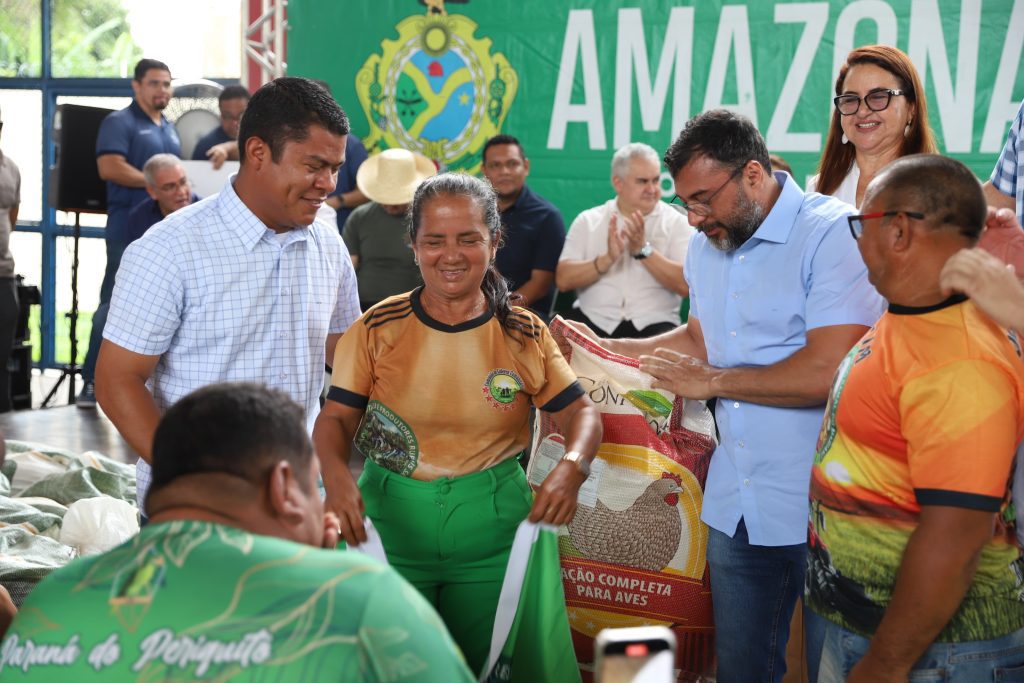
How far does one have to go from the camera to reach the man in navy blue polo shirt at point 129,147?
23.4 feet

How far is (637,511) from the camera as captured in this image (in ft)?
10.3

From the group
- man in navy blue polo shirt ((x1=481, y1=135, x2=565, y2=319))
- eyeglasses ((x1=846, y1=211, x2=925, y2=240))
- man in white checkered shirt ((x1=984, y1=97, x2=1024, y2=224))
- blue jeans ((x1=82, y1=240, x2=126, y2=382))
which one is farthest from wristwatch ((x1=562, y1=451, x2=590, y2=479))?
blue jeans ((x1=82, y1=240, x2=126, y2=382))

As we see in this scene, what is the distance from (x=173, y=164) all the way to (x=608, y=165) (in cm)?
258

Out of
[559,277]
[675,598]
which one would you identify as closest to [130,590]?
[675,598]

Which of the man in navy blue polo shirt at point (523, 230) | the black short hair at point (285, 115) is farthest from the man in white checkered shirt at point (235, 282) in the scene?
the man in navy blue polo shirt at point (523, 230)

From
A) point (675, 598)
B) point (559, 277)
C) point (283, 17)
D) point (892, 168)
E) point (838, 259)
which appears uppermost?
point (283, 17)

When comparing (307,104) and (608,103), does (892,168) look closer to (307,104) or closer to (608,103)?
(307,104)

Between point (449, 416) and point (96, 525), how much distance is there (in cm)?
233

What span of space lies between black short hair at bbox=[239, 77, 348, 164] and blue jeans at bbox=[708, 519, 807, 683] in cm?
132

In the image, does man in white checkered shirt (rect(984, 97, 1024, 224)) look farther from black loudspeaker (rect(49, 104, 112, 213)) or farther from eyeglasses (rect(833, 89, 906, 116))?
black loudspeaker (rect(49, 104, 112, 213))

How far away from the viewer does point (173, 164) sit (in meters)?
6.30

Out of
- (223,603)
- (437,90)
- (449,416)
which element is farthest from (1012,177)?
(437,90)

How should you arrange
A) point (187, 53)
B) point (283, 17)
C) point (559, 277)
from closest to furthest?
point (559, 277) → point (283, 17) → point (187, 53)

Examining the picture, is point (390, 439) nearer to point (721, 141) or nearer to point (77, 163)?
point (721, 141)
